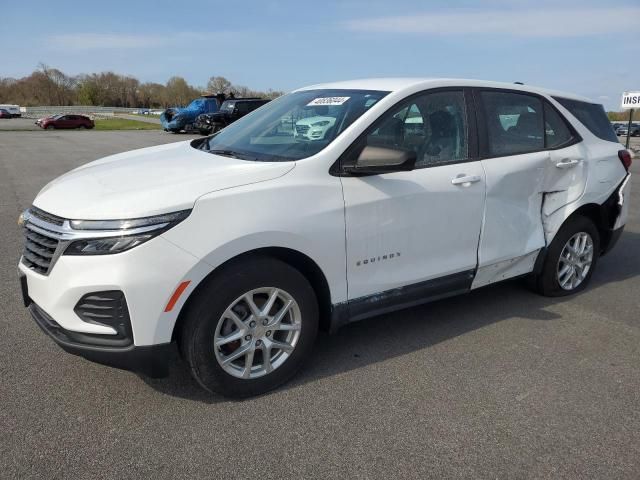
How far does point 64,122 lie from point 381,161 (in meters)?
44.0

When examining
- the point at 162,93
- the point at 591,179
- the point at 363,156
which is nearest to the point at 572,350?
the point at 591,179

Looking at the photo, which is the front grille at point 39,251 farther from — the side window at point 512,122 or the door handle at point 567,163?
the door handle at point 567,163

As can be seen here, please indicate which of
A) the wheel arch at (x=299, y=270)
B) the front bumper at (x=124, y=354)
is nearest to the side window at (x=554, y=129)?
the wheel arch at (x=299, y=270)

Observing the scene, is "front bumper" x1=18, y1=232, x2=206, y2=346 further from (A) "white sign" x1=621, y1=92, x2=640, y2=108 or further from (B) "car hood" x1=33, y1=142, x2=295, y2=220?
(A) "white sign" x1=621, y1=92, x2=640, y2=108

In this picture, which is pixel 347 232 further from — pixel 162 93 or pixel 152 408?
pixel 162 93

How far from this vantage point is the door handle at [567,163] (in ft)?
13.7

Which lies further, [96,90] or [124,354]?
[96,90]

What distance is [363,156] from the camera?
3.05 m

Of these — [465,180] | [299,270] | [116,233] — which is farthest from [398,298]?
[116,233]

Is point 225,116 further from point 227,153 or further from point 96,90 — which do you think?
point 96,90

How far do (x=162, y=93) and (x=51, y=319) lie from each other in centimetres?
10350

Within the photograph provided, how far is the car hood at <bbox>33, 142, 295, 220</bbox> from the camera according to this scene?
2582 mm

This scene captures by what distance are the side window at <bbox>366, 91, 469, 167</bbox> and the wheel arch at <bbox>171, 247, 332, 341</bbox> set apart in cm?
87

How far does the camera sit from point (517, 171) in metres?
3.86
